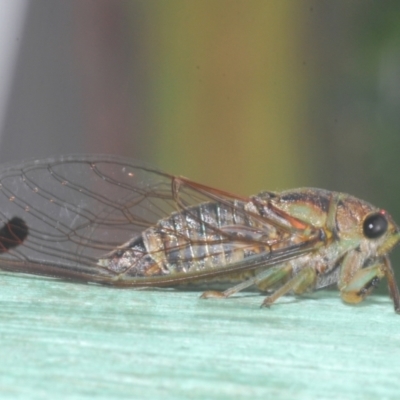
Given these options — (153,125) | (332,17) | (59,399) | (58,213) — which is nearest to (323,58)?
(332,17)

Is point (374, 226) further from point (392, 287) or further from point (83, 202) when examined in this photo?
point (83, 202)

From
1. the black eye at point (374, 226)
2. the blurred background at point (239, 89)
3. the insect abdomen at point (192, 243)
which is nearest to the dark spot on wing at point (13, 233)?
the insect abdomen at point (192, 243)

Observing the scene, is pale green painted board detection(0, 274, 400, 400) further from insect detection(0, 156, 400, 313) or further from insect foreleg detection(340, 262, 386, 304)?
insect detection(0, 156, 400, 313)

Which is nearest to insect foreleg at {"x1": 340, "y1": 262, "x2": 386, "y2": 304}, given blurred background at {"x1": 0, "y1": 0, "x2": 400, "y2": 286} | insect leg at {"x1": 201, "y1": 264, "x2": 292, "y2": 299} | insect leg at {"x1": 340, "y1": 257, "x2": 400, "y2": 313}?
insect leg at {"x1": 340, "y1": 257, "x2": 400, "y2": 313}

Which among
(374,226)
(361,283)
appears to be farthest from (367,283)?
(374,226)

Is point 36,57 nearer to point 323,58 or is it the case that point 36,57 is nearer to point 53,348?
point 323,58

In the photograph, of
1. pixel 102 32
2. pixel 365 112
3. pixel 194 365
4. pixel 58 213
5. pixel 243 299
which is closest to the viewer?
A: pixel 194 365
